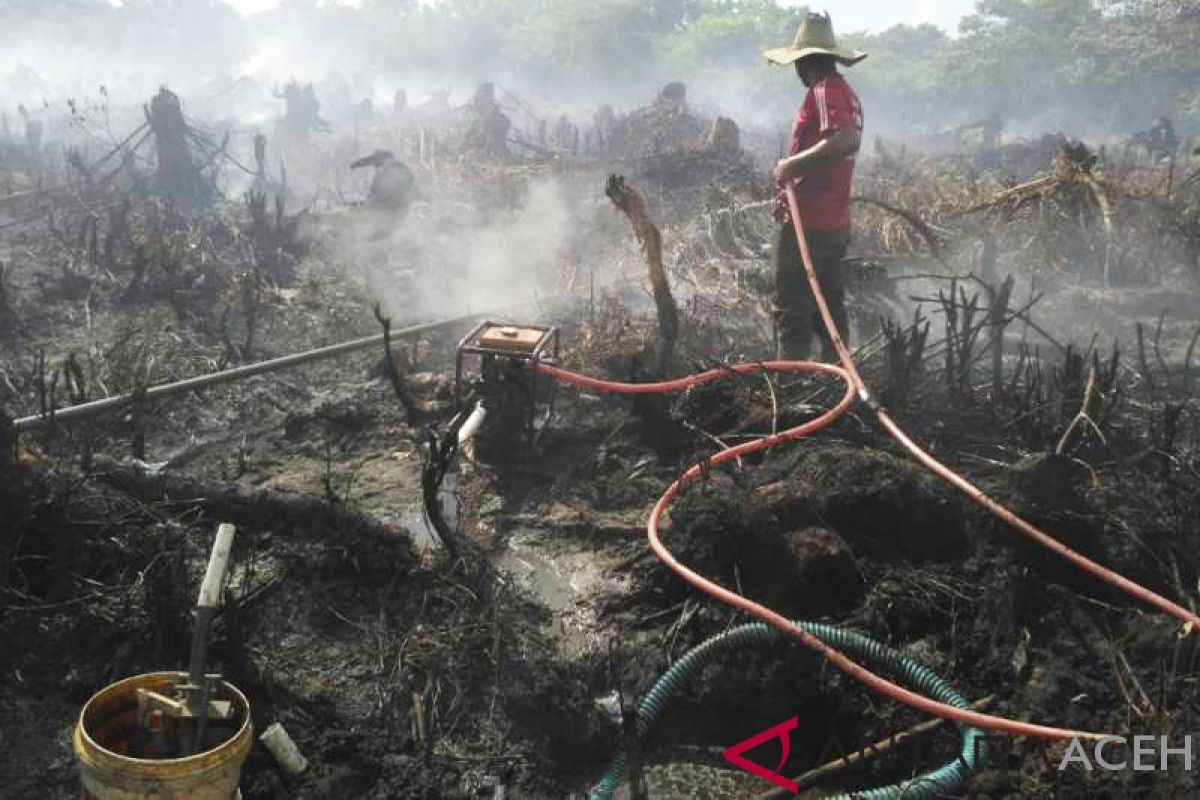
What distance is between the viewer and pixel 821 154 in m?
5.04

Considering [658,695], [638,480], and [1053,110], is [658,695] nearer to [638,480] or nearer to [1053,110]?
[638,480]

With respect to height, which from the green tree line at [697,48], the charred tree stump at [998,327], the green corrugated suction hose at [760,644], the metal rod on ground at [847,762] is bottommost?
the metal rod on ground at [847,762]

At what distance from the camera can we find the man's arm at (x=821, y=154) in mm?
5008

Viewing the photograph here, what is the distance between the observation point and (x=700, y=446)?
4832 millimetres

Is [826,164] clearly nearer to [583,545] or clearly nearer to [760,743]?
[583,545]

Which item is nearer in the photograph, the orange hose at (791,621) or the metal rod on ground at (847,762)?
the orange hose at (791,621)

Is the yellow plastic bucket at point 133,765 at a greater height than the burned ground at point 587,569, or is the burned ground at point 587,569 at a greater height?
the yellow plastic bucket at point 133,765

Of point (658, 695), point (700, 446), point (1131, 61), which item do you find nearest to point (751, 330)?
point (700, 446)

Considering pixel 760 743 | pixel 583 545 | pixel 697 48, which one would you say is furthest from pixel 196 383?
pixel 697 48

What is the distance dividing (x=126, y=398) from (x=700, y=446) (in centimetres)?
331

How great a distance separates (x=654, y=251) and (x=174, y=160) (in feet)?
33.7

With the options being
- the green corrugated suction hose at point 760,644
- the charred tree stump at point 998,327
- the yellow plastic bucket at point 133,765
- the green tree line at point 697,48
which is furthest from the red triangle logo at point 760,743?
the green tree line at point 697,48

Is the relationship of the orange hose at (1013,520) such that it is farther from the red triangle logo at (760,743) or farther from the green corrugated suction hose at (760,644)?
the red triangle logo at (760,743)

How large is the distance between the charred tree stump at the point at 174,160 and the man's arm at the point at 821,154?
10.6m
